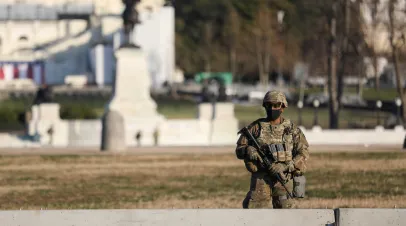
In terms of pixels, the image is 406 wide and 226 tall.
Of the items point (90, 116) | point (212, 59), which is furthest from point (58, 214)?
point (212, 59)

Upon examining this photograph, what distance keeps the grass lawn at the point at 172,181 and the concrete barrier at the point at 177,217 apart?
8157 mm

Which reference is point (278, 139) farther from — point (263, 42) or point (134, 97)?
point (263, 42)

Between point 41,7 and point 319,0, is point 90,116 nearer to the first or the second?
point 319,0

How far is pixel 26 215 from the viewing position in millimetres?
11484

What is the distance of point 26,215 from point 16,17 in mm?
145545

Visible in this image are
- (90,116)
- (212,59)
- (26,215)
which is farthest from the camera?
(212,59)

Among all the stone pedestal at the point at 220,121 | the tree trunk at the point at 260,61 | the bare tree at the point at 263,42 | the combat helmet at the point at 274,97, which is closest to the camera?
the combat helmet at the point at 274,97

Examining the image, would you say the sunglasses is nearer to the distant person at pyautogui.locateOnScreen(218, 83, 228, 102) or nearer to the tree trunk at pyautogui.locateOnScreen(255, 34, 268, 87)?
the distant person at pyautogui.locateOnScreen(218, 83, 228, 102)

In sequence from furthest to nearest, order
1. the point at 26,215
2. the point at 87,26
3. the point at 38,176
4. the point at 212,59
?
the point at 87,26
the point at 212,59
the point at 38,176
the point at 26,215

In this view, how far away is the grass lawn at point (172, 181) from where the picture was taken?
21.0 m

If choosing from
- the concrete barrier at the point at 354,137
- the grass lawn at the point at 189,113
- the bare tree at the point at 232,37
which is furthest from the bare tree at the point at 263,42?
the concrete barrier at the point at 354,137

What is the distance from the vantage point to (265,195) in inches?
489

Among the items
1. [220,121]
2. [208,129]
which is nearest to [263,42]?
[220,121]

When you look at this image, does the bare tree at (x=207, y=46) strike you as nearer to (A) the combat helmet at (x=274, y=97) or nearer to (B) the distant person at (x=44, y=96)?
(B) the distant person at (x=44, y=96)
